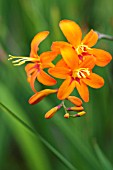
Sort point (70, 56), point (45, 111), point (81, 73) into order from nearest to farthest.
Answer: point (70, 56)
point (81, 73)
point (45, 111)

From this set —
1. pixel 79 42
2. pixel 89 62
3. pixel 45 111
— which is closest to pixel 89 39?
pixel 79 42

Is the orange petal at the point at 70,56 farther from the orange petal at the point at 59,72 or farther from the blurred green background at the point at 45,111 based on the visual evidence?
the blurred green background at the point at 45,111

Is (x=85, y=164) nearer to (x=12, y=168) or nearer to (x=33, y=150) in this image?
(x=33, y=150)

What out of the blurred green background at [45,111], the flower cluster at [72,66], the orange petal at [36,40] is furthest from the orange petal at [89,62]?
the blurred green background at [45,111]

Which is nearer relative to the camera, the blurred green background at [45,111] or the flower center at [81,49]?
the flower center at [81,49]

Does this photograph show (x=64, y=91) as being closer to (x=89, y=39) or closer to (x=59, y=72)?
(x=59, y=72)

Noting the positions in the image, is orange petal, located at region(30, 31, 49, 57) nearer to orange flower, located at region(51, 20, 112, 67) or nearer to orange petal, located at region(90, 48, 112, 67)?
orange flower, located at region(51, 20, 112, 67)
